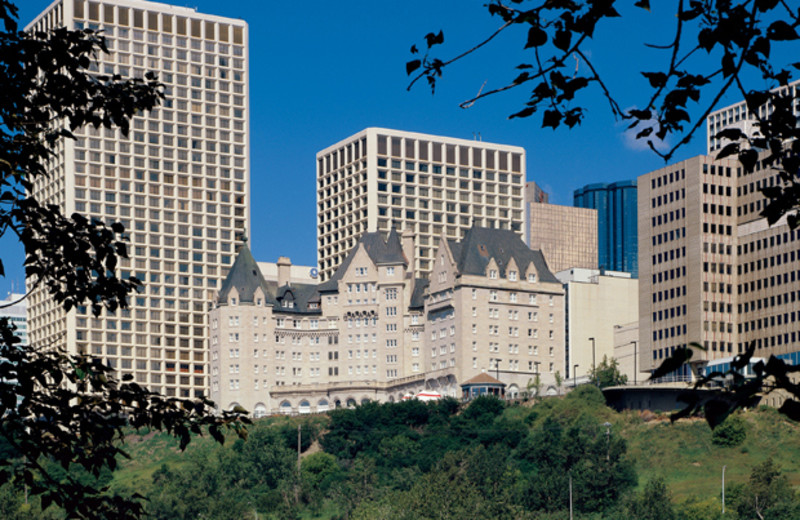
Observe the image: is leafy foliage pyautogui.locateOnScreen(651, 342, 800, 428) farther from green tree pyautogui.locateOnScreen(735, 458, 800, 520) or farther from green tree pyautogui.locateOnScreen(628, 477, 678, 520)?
green tree pyautogui.locateOnScreen(628, 477, 678, 520)

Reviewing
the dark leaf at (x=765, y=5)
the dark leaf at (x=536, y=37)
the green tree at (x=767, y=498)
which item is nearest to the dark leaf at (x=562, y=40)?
the dark leaf at (x=536, y=37)

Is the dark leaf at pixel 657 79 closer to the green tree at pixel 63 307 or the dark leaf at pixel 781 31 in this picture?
the dark leaf at pixel 781 31

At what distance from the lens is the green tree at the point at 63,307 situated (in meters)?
25.6

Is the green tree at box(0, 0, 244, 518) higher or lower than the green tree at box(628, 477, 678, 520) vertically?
higher

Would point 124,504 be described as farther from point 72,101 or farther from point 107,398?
point 72,101

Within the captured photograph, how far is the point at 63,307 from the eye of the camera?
83.9 ft

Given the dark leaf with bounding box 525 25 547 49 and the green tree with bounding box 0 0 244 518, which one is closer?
the dark leaf with bounding box 525 25 547 49

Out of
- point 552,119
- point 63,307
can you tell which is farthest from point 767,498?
point 552,119

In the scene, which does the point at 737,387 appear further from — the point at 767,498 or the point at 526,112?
the point at 767,498

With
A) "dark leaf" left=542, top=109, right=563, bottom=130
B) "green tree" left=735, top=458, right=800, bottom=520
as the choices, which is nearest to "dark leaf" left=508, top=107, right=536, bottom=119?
"dark leaf" left=542, top=109, right=563, bottom=130

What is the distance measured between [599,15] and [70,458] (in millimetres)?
13077

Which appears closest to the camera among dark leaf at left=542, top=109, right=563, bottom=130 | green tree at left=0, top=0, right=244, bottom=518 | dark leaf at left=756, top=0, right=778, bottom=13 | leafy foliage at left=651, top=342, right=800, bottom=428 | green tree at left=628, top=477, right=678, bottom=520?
leafy foliage at left=651, top=342, right=800, bottom=428

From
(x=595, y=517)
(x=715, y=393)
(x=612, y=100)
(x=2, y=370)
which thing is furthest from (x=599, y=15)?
(x=595, y=517)

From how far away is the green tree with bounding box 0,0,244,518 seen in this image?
25641 millimetres
